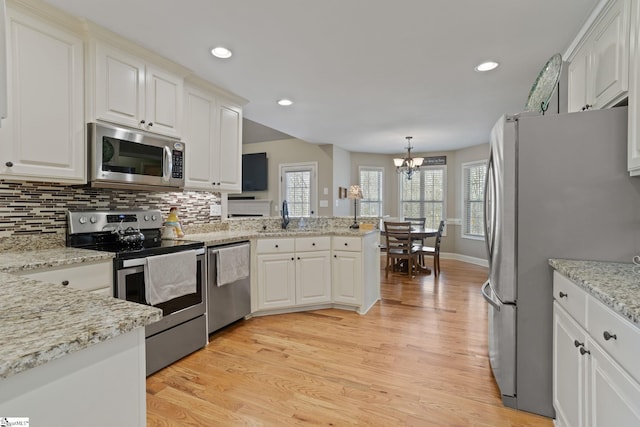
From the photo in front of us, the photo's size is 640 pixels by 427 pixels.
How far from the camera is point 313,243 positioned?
131 inches

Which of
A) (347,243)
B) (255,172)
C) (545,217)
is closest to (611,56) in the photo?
(545,217)

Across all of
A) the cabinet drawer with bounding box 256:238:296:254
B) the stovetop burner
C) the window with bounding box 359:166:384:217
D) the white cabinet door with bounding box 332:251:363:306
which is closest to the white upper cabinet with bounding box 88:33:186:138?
the stovetop burner

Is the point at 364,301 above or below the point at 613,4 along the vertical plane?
below

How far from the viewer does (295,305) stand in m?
3.30

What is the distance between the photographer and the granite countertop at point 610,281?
0.99 meters

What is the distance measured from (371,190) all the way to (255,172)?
2671 mm

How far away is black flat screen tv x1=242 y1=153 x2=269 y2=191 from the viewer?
22.3 feet

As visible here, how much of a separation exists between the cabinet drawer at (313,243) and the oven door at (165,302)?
1.06 m

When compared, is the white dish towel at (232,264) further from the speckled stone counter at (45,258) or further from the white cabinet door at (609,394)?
the white cabinet door at (609,394)

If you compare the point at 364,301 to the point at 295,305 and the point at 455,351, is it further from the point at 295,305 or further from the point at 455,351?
the point at 455,351

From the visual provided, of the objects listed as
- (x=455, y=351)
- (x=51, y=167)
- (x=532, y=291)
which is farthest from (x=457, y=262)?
(x=51, y=167)

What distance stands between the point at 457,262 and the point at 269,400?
5514mm

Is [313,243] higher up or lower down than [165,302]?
higher up

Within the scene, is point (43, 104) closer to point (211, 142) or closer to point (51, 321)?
point (211, 142)
